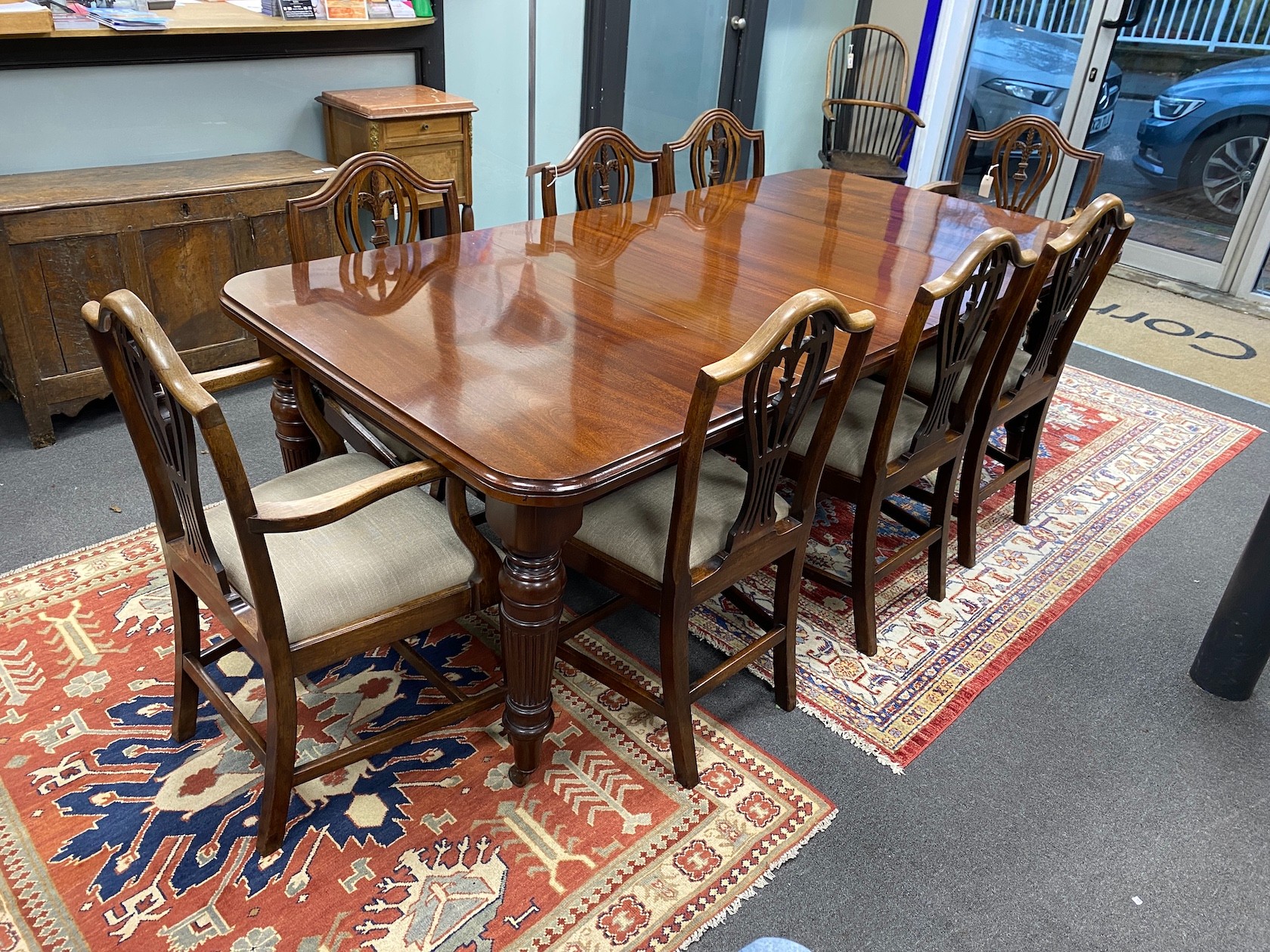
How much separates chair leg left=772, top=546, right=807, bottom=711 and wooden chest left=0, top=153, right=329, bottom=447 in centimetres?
211

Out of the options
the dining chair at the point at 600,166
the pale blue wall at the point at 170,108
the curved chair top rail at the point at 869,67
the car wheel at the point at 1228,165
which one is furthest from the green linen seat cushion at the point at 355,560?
the car wheel at the point at 1228,165

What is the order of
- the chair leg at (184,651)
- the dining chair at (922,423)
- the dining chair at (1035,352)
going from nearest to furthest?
the chair leg at (184,651), the dining chair at (922,423), the dining chair at (1035,352)

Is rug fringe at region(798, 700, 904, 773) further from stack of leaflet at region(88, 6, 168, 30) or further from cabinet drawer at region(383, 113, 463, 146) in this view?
stack of leaflet at region(88, 6, 168, 30)

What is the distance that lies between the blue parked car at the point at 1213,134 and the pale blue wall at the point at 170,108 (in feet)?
12.9

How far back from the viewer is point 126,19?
2875 mm

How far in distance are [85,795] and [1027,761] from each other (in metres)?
1.86

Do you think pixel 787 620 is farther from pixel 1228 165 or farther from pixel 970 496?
pixel 1228 165

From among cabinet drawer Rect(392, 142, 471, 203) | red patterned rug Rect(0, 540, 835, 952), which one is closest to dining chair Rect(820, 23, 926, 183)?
cabinet drawer Rect(392, 142, 471, 203)

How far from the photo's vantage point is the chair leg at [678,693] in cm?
170

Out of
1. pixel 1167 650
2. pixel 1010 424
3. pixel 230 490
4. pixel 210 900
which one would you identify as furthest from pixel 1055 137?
pixel 210 900

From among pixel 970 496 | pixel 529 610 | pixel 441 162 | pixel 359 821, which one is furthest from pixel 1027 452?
pixel 441 162

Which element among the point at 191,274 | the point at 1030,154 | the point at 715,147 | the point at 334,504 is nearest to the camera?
the point at 334,504

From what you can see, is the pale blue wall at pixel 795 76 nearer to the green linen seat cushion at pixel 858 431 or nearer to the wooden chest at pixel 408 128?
the wooden chest at pixel 408 128

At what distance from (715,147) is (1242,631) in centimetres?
209
